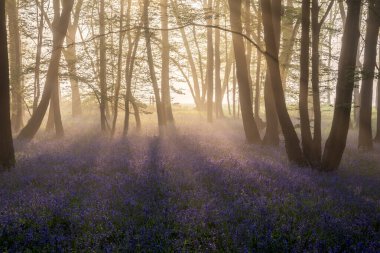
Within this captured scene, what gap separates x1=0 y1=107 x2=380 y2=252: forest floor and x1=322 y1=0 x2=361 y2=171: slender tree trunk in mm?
558

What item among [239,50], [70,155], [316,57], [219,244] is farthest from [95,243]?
[239,50]

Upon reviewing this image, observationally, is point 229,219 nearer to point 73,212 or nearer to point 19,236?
point 73,212

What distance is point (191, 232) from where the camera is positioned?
5.21 m

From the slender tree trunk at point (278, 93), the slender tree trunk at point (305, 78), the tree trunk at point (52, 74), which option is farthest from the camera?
the tree trunk at point (52, 74)

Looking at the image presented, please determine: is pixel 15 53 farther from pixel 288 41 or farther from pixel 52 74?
pixel 288 41

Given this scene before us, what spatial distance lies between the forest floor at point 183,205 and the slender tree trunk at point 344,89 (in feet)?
1.83

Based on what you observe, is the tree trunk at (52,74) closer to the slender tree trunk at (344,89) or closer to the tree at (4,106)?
the tree at (4,106)

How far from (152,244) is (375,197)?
529 centimetres

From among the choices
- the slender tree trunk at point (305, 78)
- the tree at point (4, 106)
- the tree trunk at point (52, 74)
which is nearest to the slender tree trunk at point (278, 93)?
the slender tree trunk at point (305, 78)

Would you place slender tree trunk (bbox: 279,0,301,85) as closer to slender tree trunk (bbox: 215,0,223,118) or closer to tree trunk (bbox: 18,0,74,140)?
slender tree trunk (bbox: 215,0,223,118)

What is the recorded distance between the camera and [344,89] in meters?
9.80

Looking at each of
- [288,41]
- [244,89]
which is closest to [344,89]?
[244,89]

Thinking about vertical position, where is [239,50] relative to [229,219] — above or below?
above

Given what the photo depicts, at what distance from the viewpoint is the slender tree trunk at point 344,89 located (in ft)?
31.6
